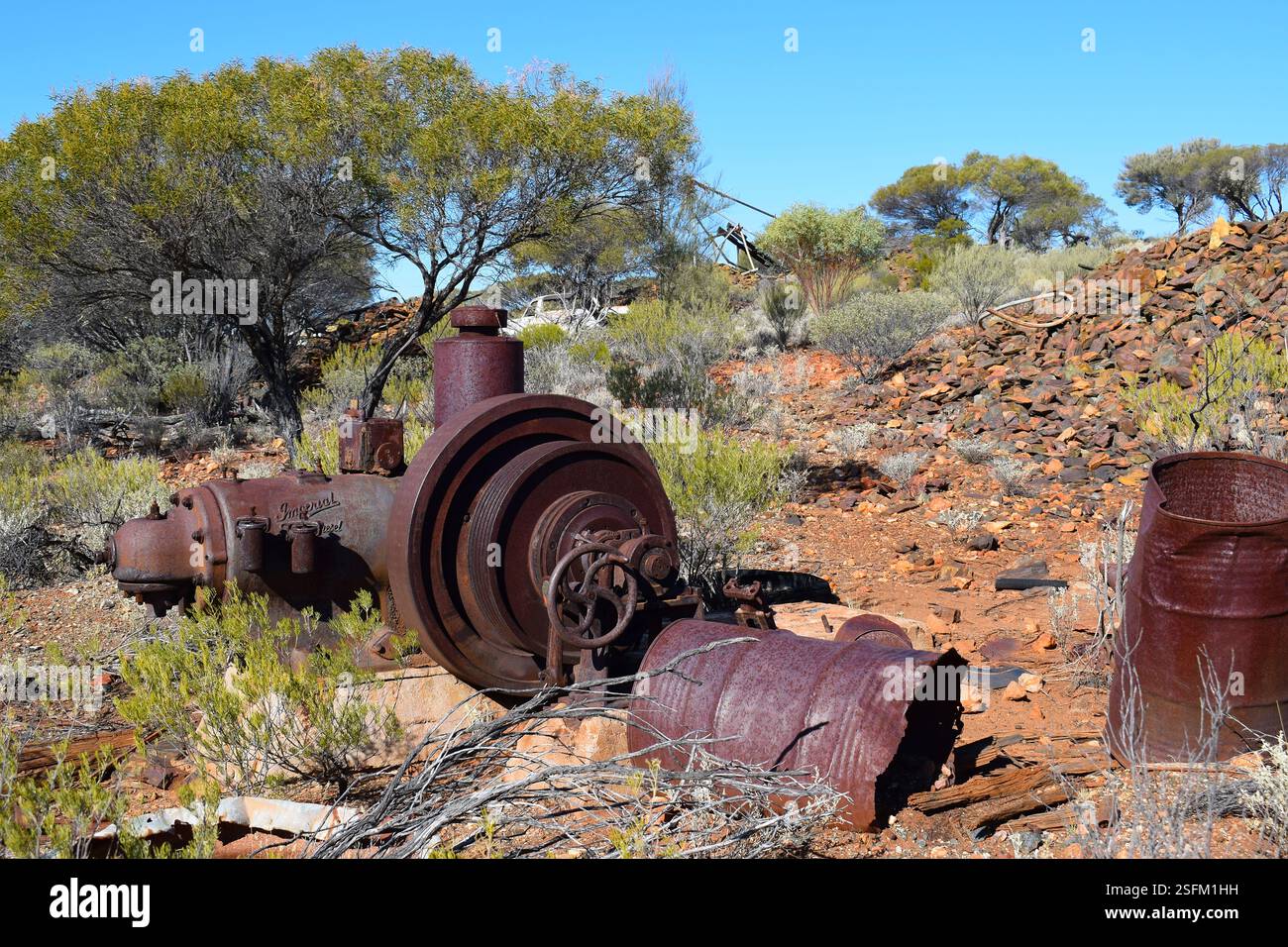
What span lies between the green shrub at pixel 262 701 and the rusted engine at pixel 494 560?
0.17 m

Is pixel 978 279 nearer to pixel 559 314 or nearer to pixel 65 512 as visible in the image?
pixel 559 314

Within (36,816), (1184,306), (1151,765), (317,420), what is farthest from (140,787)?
(1184,306)

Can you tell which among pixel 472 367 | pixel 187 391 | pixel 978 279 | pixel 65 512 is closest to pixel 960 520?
pixel 472 367

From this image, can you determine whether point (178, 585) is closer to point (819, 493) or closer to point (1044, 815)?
point (1044, 815)

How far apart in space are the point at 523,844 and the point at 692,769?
670 mm

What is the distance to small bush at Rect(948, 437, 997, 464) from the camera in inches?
446

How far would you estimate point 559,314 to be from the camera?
82.3ft

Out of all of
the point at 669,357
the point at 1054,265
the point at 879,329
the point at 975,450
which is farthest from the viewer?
the point at 1054,265

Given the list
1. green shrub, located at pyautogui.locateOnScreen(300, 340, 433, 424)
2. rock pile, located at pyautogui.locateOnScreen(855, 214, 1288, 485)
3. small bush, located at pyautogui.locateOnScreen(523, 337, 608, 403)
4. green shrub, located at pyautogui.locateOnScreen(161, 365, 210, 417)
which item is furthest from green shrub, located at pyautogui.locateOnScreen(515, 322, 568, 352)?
rock pile, located at pyautogui.locateOnScreen(855, 214, 1288, 485)

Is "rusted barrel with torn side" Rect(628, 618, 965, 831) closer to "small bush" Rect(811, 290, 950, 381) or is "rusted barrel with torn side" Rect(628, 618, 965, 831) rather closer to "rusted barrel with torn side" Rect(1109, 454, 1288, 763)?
"rusted barrel with torn side" Rect(1109, 454, 1288, 763)

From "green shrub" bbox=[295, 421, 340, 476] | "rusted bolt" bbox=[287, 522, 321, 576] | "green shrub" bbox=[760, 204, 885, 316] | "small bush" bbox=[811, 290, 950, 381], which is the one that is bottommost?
"rusted bolt" bbox=[287, 522, 321, 576]

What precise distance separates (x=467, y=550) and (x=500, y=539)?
160 millimetres

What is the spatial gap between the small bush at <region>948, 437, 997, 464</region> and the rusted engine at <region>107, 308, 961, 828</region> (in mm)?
7146

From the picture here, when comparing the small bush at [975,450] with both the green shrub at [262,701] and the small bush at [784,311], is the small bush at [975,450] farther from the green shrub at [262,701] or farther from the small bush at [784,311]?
the small bush at [784,311]
